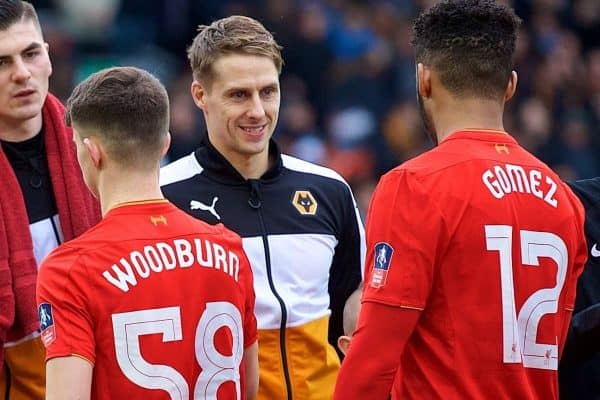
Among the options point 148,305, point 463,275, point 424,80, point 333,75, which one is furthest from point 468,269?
point 333,75

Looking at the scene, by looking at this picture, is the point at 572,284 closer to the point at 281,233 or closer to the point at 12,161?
the point at 281,233

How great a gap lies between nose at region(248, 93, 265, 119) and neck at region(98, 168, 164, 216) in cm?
95

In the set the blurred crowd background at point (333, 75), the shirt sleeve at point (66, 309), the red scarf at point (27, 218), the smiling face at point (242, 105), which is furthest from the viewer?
the blurred crowd background at point (333, 75)

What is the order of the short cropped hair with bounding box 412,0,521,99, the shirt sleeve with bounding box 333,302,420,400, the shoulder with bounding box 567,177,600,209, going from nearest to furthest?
the shirt sleeve with bounding box 333,302,420,400
the short cropped hair with bounding box 412,0,521,99
the shoulder with bounding box 567,177,600,209

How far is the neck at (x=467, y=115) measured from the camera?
3.55 m

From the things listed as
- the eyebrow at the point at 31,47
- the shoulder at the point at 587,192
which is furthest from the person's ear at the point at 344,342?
the eyebrow at the point at 31,47

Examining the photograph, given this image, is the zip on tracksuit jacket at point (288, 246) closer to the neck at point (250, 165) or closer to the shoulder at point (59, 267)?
the neck at point (250, 165)

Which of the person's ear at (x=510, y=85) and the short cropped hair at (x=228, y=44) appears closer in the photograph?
the person's ear at (x=510, y=85)

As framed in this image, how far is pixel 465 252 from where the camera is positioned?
3.38 meters

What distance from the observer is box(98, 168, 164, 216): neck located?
343cm

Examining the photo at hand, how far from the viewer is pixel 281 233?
436 centimetres

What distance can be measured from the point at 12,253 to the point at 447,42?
62.8 inches

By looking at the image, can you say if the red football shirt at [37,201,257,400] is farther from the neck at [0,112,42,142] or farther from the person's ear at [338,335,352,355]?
the neck at [0,112,42,142]

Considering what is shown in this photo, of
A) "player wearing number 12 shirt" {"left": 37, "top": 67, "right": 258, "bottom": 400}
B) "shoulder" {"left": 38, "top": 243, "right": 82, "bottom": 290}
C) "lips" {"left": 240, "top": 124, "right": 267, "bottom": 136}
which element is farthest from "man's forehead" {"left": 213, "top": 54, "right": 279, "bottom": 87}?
"shoulder" {"left": 38, "top": 243, "right": 82, "bottom": 290}
